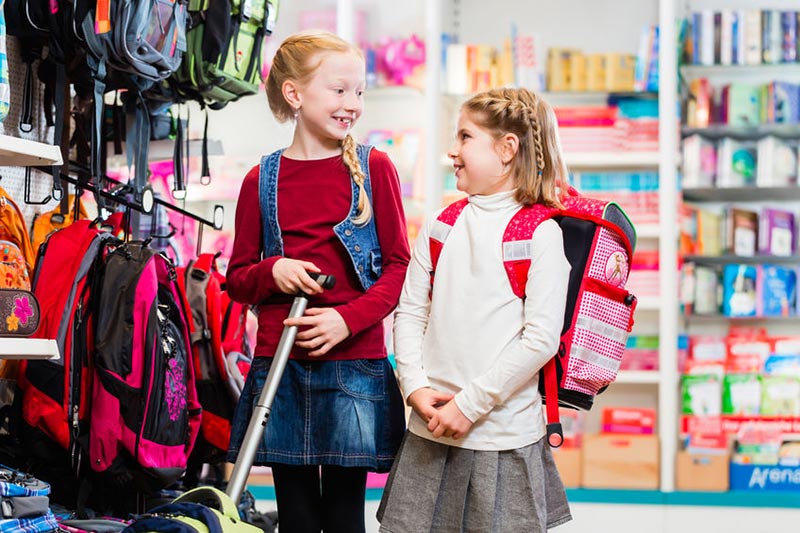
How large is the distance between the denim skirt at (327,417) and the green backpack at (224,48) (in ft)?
3.97

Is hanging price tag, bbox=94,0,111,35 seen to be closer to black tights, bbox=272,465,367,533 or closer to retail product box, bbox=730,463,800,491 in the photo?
black tights, bbox=272,465,367,533

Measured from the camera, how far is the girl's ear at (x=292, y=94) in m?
2.34

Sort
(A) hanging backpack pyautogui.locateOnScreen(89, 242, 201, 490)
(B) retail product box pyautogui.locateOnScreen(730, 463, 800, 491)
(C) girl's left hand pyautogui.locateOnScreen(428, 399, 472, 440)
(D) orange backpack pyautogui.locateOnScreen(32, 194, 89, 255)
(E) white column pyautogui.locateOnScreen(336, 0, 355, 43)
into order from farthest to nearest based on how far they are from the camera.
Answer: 1. (B) retail product box pyautogui.locateOnScreen(730, 463, 800, 491)
2. (E) white column pyautogui.locateOnScreen(336, 0, 355, 43)
3. (D) orange backpack pyautogui.locateOnScreen(32, 194, 89, 255)
4. (A) hanging backpack pyautogui.locateOnScreen(89, 242, 201, 490)
5. (C) girl's left hand pyautogui.locateOnScreen(428, 399, 472, 440)

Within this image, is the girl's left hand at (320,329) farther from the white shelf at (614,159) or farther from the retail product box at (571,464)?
the white shelf at (614,159)

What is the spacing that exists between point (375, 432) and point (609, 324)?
0.50 meters

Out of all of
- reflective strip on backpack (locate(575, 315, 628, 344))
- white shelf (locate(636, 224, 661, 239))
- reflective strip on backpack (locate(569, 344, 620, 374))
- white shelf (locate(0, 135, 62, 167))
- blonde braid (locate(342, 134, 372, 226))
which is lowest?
reflective strip on backpack (locate(569, 344, 620, 374))

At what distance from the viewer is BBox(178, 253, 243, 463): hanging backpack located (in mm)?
3102

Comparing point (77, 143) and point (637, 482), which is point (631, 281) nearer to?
point (637, 482)

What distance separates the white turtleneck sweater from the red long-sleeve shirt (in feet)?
0.25

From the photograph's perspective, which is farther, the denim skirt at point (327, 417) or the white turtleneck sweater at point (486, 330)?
the denim skirt at point (327, 417)

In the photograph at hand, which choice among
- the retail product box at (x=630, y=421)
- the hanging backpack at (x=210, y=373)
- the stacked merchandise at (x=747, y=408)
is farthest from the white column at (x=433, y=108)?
the hanging backpack at (x=210, y=373)

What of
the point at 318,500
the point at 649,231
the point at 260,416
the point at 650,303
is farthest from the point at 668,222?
the point at 260,416

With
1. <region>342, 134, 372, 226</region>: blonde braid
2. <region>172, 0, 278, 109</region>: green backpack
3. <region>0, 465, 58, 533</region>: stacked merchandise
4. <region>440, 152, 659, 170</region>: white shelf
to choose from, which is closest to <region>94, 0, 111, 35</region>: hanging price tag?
<region>172, 0, 278, 109</region>: green backpack

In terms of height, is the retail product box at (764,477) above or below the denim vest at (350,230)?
below
